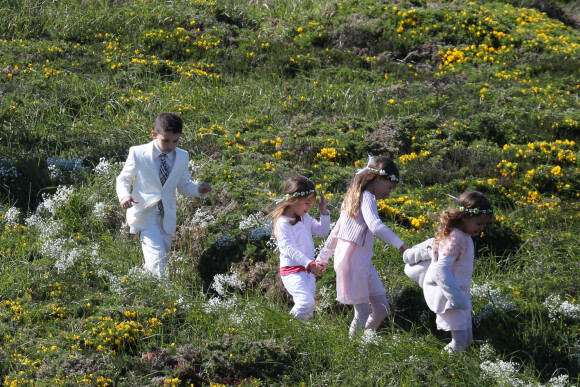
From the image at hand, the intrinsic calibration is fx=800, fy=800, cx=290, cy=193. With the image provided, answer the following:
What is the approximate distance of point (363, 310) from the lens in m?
5.61

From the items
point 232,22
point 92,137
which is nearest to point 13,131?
point 92,137

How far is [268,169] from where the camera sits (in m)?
8.09

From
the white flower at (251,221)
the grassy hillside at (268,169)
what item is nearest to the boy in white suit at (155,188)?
the grassy hillside at (268,169)

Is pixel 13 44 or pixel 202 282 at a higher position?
pixel 13 44

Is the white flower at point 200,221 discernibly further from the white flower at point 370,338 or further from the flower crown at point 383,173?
the white flower at point 370,338

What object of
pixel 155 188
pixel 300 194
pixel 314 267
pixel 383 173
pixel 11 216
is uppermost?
pixel 383 173

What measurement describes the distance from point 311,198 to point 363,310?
880 mm

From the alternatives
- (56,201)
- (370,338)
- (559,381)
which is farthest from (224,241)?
(559,381)

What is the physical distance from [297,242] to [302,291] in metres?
0.38

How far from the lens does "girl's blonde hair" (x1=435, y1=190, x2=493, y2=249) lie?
5191 millimetres

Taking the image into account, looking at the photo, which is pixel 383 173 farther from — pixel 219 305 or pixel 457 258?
pixel 219 305

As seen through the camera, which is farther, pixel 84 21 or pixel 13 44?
pixel 84 21

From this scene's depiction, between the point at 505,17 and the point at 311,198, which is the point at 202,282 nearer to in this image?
the point at 311,198

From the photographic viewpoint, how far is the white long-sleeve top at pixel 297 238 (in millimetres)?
5668
